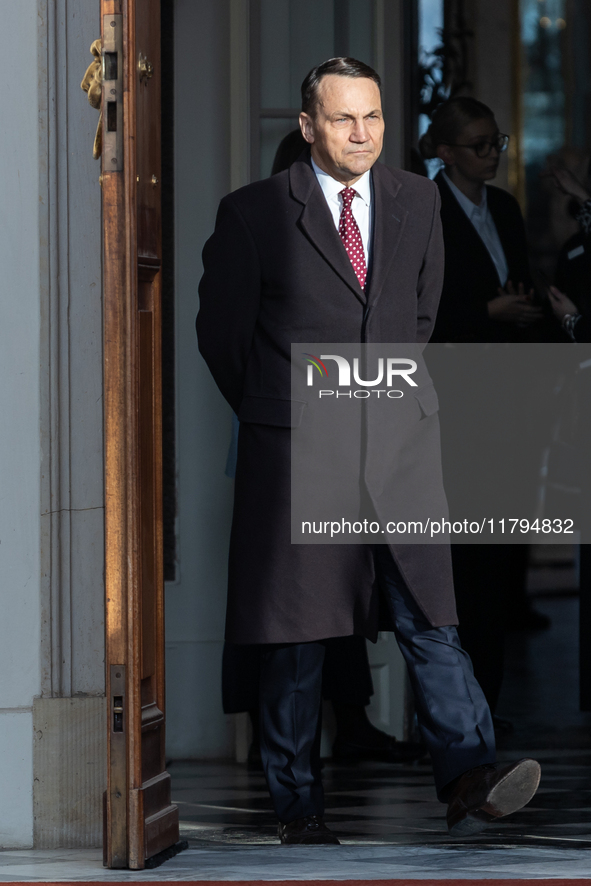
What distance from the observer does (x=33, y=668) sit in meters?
3.72

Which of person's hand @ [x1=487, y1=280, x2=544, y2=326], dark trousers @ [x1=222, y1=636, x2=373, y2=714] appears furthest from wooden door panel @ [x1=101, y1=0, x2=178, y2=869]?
person's hand @ [x1=487, y1=280, x2=544, y2=326]

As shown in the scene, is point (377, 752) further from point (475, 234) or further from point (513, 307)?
point (475, 234)

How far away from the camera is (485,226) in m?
5.61

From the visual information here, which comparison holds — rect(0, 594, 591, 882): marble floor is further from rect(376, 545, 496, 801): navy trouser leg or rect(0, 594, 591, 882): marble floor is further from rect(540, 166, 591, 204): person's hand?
rect(540, 166, 591, 204): person's hand

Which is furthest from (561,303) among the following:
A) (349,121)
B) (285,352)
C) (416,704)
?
(416,704)

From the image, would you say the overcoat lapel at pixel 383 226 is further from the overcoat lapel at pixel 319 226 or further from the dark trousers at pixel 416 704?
the dark trousers at pixel 416 704

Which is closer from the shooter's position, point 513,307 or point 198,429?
point 198,429

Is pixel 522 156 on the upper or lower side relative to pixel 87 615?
upper

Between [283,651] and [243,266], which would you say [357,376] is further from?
[283,651]

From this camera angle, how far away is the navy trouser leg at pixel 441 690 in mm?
3439

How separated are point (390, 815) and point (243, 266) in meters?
1.58

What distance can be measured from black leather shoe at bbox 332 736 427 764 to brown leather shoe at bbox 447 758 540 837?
5.04 ft

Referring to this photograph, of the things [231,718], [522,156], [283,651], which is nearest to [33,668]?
[283,651]

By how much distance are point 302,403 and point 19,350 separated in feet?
2.49
